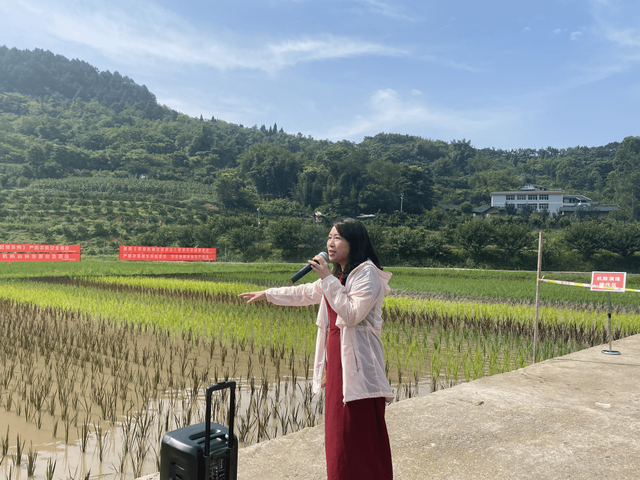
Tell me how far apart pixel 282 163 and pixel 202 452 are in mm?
72497

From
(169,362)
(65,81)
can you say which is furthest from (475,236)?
(65,81)

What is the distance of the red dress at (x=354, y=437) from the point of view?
174cm

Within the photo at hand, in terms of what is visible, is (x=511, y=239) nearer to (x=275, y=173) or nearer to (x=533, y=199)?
(x=533, y=199)

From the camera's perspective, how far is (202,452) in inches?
53.2

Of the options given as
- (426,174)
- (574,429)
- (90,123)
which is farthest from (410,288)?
(90,123)

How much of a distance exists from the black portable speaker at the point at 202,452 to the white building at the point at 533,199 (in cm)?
5869

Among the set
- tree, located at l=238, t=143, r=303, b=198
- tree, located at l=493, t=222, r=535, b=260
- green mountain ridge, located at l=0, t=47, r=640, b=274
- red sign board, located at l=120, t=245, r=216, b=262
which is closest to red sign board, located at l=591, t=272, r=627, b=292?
green mountain ridge, located at l=0, t=47, r=640, b=274

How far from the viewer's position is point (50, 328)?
6.20 meters

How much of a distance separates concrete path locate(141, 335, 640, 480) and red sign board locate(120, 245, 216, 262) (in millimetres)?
30194

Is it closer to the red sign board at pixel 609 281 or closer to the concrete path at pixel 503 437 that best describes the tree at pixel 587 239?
the red sign board at pixel 609 281

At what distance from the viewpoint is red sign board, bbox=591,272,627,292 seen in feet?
16.0

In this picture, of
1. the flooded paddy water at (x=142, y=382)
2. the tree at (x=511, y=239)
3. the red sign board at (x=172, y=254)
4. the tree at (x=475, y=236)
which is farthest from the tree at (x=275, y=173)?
the flooded paddy water at (x=142, y=382)

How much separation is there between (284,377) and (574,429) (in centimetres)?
238

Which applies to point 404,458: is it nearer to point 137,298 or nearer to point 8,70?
point 137,298
